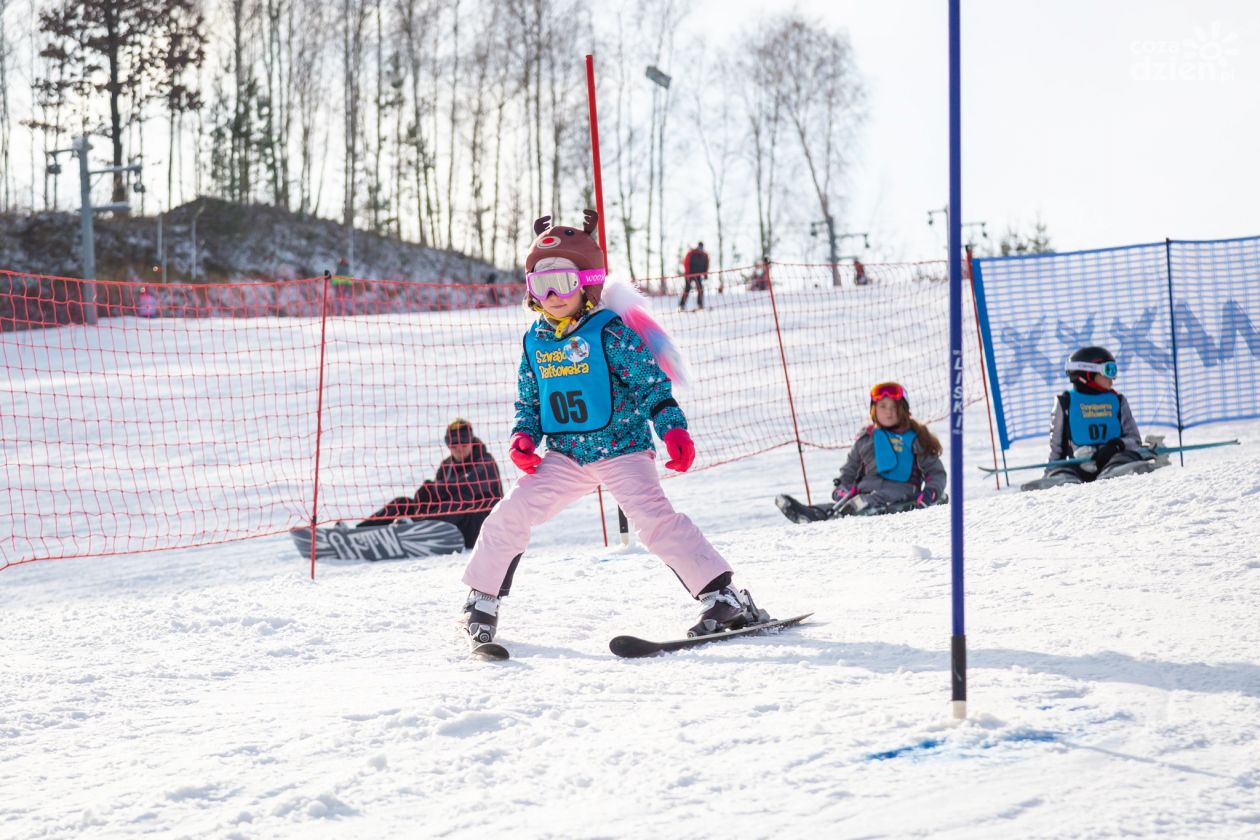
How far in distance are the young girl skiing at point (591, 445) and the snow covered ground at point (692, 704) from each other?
0.83 feet

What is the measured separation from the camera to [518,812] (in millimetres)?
2410

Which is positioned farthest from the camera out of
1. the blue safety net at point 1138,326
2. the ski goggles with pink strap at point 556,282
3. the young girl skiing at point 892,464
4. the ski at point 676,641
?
the blue safety net at point 1138,326

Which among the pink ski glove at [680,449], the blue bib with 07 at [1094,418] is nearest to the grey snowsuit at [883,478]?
the blue bib with 07 at [1094,418]

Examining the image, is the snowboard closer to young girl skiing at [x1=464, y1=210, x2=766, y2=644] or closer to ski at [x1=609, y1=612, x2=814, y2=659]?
young girl skiing at [x1=464, y1=210, x2=766, y2=644]

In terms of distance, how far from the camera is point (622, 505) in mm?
4027

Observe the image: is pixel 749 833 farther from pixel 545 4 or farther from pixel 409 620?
pixel 545 4

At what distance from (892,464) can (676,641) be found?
3874 mm

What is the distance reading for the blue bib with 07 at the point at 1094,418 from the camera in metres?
7.47

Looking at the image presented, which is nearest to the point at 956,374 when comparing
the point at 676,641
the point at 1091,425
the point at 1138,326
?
the point at 676,641

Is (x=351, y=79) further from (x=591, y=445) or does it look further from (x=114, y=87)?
(x=591, y=445)

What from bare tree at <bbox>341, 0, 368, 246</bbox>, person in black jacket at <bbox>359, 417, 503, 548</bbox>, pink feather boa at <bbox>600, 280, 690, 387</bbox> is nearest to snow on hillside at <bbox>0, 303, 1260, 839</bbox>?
pink feather boa at <bbox>600, 280, 690, 387</bbox>

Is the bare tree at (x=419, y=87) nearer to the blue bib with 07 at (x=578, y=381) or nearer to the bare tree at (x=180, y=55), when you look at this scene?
the bare tree at (x=180, y=55)

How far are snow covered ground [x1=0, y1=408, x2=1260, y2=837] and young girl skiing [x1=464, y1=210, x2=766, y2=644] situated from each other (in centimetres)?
25

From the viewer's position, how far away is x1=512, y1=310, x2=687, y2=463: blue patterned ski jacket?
401 cm
